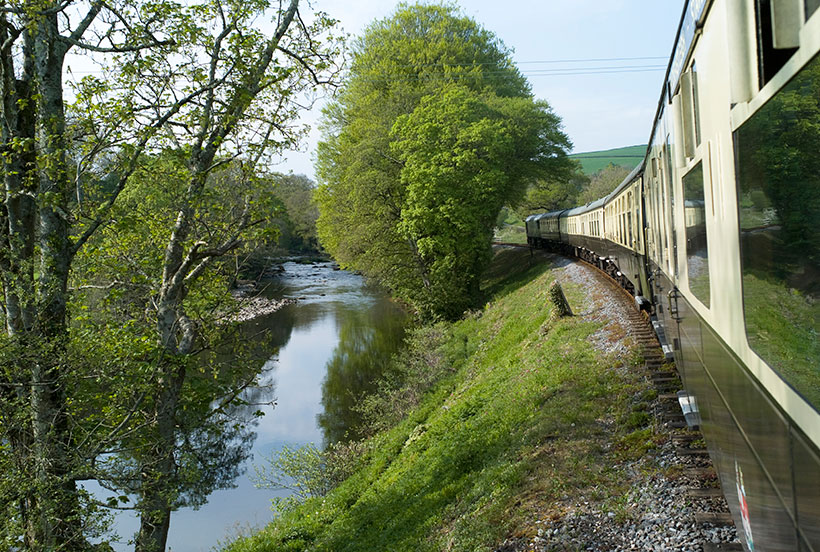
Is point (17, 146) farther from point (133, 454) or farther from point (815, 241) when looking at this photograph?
point (815, 241)

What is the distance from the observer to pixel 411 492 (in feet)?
33.3

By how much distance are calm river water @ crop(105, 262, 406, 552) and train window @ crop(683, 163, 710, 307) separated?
19.9 feet

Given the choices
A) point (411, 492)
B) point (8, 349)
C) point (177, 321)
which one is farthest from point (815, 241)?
point (411, 492)

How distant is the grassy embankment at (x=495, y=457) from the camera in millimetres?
6926

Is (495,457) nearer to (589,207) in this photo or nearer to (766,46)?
(766,46)

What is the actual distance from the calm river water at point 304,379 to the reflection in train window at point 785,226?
23.7 ft

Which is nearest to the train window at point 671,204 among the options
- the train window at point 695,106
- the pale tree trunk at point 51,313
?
the train window at point 695,106

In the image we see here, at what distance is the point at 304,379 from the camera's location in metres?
23.5

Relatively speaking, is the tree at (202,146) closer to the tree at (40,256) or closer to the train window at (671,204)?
the tree at (40,256)

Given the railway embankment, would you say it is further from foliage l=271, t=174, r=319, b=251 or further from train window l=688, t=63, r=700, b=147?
foliage l=271, t=174, r=319, b=251

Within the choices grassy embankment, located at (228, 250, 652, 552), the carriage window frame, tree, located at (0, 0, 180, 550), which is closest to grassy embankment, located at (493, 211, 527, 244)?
grassy embankment, located at (228, 250, 652, 552)

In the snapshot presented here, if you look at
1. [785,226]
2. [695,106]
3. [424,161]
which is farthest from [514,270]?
[785,226]

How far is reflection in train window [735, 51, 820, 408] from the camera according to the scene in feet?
6.03

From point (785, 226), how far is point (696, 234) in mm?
2152
